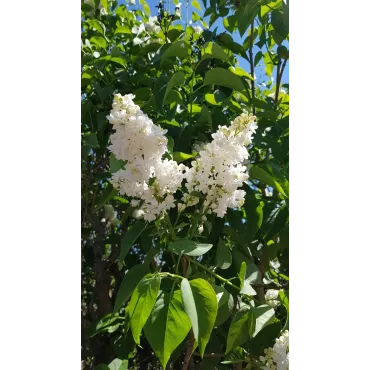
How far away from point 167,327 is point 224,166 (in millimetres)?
175

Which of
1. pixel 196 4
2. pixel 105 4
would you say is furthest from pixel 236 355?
pixel 105 4

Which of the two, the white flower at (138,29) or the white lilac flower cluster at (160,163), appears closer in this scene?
the white lilac flower cluster at (160,163)

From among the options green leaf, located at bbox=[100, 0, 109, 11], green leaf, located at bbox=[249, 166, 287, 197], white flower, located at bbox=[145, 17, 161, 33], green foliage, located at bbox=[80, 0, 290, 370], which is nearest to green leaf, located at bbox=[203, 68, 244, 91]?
green foliage, located at bbox=[80, 0, 290, 370]

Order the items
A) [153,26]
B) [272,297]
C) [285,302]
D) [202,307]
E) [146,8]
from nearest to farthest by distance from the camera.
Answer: [202,307] < [285,302] < [272,297] < [153,26] < [146,8]

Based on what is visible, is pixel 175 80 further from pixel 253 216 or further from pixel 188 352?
pixel 188 352

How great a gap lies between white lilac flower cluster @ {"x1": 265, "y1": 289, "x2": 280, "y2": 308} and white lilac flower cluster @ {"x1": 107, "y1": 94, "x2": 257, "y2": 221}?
0.64 ft

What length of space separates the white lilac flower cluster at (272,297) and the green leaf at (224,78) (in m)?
0.29

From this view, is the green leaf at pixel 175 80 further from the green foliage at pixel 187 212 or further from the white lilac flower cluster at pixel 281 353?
the white lilac flower cluster at pixel 281 353

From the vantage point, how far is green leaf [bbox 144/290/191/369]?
52cm

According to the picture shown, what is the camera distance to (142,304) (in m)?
0.52

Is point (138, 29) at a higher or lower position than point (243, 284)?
higher

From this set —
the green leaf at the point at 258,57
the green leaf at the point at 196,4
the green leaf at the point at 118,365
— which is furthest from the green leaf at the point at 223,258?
the green leaf at the point at 196,4

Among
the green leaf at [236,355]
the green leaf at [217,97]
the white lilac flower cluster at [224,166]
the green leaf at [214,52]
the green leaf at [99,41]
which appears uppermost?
the green leaf at [99,41]

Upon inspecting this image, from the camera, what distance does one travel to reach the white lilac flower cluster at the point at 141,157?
1.75 feet
